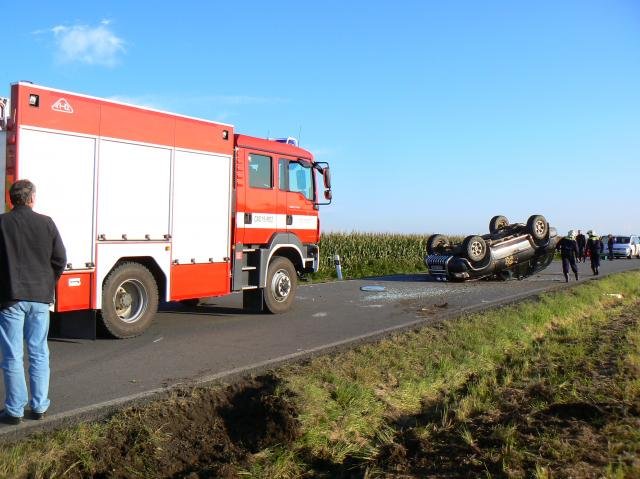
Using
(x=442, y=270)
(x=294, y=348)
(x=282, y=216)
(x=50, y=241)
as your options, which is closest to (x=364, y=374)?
(x=294, y=348)

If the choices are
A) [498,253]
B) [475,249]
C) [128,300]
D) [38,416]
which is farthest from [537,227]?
[38,416]

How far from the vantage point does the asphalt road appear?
6.13 metres

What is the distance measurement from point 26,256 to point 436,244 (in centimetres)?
1700

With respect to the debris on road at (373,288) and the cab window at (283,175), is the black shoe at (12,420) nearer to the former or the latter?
the cab window at (283,175)

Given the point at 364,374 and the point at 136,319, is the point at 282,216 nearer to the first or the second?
the point at 136,319

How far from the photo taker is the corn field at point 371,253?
27.1 meters

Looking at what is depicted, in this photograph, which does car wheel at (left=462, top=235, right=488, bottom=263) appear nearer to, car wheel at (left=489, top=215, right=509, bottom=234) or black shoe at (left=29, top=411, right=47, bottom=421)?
car wheel at (left=489, top=215, right=509, bottom=234)

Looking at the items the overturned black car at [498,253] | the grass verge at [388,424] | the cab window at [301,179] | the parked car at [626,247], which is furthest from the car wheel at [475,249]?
the parked car at [626,247]

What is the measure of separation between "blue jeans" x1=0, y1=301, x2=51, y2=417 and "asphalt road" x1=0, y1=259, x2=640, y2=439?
0.69 ft

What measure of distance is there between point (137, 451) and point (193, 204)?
569 cm

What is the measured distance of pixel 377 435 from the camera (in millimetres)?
5336

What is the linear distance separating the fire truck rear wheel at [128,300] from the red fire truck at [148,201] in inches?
0.7

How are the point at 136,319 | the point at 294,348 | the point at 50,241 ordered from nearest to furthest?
1. the point at 50,241
2. the point at 294,348
3. the point at 136,319

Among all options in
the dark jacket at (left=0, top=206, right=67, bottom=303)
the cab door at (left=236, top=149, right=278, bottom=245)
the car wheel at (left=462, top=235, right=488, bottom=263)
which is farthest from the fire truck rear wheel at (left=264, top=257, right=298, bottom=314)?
the car wheel at (left=462, top=235, right=488, bottom=263)
